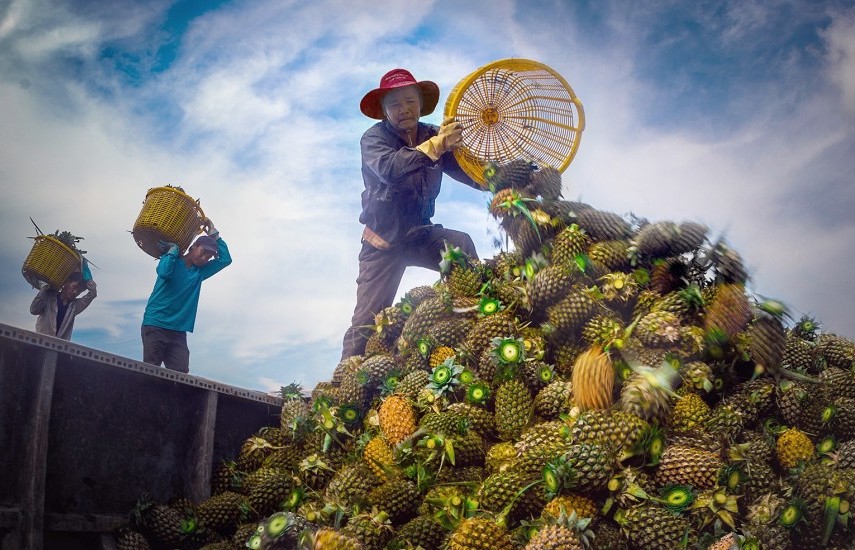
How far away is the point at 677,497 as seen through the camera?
274 cm

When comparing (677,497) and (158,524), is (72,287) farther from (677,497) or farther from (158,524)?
(677,497)

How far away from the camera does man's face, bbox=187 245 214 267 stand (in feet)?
23.6

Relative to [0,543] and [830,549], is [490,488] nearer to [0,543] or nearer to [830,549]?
[830,549]

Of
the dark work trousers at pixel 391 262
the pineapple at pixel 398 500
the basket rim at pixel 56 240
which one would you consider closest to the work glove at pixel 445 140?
the dark work trousers at pixel 391 262

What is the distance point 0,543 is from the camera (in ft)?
9.56

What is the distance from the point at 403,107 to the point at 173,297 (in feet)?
11.1

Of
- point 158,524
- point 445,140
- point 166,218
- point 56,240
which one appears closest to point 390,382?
point 158,524

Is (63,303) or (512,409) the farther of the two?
(63,303)

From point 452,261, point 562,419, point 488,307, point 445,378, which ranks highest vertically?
point 452,261

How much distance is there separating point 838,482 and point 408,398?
2.05 meters

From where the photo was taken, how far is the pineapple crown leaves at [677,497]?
272cm

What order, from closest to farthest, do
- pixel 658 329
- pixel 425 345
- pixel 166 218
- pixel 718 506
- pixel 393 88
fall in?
pixel 718 506
pixel 658 329
pixel 425 345
pixel 393 88
pixel 166 218

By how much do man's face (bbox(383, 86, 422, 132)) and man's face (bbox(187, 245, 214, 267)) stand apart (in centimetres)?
305

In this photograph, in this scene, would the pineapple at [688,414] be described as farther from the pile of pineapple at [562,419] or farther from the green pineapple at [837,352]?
the green pineapple at [837,352]
